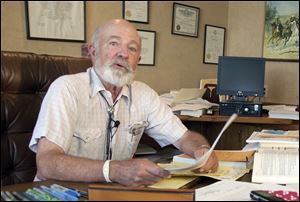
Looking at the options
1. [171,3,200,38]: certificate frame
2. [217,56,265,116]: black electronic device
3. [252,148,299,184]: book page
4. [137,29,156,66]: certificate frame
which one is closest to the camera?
[252,148,299,184]: book page

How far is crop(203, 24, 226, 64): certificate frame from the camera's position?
2.59m

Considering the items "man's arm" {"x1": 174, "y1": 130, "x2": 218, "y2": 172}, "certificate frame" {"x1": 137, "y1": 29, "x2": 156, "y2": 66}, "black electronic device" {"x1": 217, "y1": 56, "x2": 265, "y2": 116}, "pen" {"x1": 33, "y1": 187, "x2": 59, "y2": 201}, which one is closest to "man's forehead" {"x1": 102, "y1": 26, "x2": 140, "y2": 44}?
"man's arm" {"x1": 174, "y1": 130, "x2": 218, "y2": 172}

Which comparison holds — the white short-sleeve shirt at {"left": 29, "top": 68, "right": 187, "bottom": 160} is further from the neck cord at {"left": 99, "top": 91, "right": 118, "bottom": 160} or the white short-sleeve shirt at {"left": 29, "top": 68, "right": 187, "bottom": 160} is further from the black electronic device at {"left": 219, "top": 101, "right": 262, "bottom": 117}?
the black electronic device at {"left": 219, "top": 101, "right": 262, "bottom": 117}

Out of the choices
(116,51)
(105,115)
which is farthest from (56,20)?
(105,115)

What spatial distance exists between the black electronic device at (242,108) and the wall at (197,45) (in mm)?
531

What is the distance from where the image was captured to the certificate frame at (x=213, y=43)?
2592 mm

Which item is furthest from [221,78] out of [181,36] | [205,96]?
[181,36]

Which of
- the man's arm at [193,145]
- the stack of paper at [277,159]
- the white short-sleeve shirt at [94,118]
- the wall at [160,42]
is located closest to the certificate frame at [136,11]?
the wall at [160,42]

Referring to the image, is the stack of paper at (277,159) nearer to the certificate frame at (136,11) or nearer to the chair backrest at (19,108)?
the chair backrest at (19,108)

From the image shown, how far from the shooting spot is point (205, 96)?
88.3 inches

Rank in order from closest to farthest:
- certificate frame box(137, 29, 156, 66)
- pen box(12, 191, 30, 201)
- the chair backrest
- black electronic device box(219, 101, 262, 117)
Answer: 1. pen box(12, 191, 30, 201)
2. the chair backrest
3. black electronic device box(219, 101, 262, 117)
4. certificate frame box(137, 29, 156, 66)

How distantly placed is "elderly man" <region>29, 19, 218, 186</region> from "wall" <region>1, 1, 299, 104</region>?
2.26 feet

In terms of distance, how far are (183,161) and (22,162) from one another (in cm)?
56

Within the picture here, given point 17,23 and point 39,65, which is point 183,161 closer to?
point 39,65
